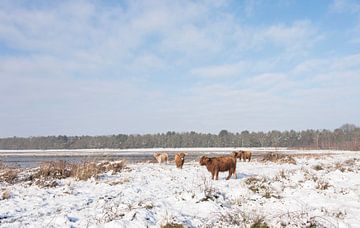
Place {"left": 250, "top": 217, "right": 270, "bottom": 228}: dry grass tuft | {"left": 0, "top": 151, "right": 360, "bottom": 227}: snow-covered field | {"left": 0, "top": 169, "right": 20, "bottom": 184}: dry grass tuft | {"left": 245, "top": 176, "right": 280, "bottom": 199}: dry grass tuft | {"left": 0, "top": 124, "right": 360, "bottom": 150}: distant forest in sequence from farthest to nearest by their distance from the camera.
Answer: {"left": 0, "top": 124, "right": 360, "bottom": 150}: distant forest < {"left": 0, "top": 169, "right": 20, "bottom": 184}: dry grass tuft < {"left": 245, "top": 176, "right": 280, "bottom": 199}: dry grass tuft < {"left": 0, "top": 151, "right": 360, "bottom": 227}: snow-covered field < {"left": 250, "top": 217, "right": 270, "bottom": 228}: dry grass tuft

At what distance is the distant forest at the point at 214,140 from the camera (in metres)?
126

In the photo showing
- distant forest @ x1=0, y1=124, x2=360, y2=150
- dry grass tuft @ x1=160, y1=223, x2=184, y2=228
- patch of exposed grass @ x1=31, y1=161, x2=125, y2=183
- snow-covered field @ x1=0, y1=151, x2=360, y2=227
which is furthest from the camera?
distant forest @ x1=0, y1=124, x2=360, y2=150

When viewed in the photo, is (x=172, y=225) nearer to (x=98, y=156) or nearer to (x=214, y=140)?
(x=98, y=156)

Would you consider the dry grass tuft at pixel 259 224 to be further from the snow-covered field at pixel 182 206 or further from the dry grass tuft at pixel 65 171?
the dry grass tuft at pixel 65 171

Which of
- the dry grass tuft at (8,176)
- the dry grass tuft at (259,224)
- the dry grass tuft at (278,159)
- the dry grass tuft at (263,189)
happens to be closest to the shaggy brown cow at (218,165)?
the dry grass tuft at (263,189)

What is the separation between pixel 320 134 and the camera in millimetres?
130500

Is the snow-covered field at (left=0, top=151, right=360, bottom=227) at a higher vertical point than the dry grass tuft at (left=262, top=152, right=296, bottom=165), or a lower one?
lower

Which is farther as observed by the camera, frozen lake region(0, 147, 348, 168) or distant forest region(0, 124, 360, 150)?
distant forest region(0, 124, 360, 150)

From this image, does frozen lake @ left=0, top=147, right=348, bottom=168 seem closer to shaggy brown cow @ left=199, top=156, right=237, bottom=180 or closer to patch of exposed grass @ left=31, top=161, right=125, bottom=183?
patch of exposed grass @ left=31, top=161, right=125, bottom=183

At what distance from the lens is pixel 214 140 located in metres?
137

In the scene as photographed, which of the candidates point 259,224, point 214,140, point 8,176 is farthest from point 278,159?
point 214,140

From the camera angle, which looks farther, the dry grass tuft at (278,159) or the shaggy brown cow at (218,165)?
the dry grass tuft at (278,159)

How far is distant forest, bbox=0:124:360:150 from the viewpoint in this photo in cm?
12575

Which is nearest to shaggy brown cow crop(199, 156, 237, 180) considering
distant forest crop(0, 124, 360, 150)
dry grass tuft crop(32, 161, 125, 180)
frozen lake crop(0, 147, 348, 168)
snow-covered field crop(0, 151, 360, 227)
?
snow-covered field crop(0, 151, 360, 227)
